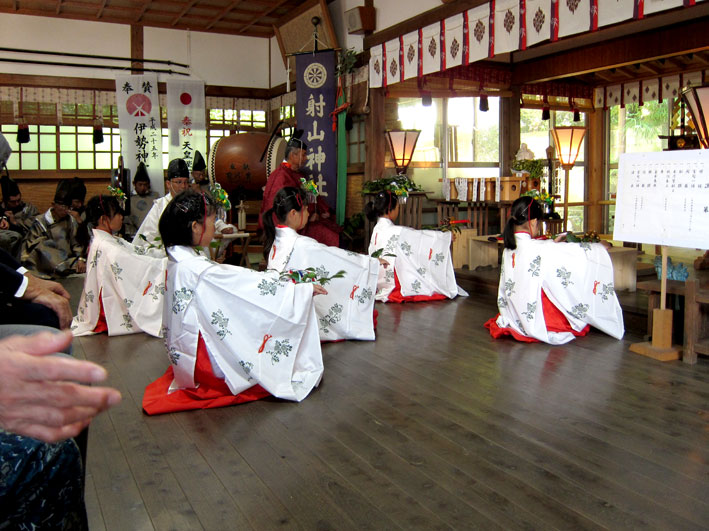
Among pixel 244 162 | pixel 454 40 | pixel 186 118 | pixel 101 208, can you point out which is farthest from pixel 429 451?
pixel 186 118

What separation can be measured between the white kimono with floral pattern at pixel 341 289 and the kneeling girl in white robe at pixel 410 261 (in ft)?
4.96

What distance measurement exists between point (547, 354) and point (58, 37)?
9.07 metres

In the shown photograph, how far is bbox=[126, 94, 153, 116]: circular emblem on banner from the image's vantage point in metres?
9.75

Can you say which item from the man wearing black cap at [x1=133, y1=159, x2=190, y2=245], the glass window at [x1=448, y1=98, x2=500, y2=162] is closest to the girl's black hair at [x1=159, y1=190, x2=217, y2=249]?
the man wearing black cap at [x1=133, y1=159, x2=190, y2=245]

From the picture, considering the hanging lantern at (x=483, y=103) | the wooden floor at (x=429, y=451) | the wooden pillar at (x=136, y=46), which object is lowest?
the wooden floor at (x=429, y=451)

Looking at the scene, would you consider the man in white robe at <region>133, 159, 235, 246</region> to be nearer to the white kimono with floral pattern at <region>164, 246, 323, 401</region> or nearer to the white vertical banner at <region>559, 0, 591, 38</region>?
the white kimono with floral pattern at <region>164, 246, 323, 401</region>

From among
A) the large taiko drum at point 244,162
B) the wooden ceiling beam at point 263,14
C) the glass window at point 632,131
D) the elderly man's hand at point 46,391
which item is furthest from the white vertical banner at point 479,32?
the elderly man's hand at point 46,391

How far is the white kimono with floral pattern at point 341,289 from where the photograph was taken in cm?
444

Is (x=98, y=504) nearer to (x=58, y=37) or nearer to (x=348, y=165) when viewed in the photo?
(x=348, y=165)

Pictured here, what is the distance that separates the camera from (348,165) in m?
8.48

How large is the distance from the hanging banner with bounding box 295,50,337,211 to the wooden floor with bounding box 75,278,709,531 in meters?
4.51

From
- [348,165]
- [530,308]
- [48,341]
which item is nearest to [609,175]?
[348,165]

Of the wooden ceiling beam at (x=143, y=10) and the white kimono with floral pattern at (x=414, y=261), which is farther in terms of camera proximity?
the wooden ceiling beam at (x=143, y=10)

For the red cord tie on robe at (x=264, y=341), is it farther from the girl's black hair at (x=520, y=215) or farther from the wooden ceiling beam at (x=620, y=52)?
the wooden ceiling beam at (x=620, y=52)
